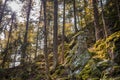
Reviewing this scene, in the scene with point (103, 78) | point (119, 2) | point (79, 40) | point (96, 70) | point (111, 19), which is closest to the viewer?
point (103, 78)

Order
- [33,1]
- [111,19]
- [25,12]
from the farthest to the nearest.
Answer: [33,1] → [25,12] → [111,19]

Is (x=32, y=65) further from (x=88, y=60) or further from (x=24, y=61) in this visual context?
(x=88, y=60)

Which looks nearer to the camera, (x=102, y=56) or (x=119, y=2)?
(x=102, y=56)

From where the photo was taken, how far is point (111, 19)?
17.5 m

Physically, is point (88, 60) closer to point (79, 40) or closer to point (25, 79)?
point (79, 40)

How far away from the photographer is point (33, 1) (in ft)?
88.7

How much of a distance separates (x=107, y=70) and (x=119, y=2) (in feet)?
26.1

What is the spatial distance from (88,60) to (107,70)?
215 cm

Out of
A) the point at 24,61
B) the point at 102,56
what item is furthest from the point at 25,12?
the point at 102,56

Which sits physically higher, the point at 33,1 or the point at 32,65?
the point at 33,1

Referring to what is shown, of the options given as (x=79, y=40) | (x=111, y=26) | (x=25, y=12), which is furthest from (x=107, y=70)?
(x=25, y=12)

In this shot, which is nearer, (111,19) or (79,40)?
(79,40)

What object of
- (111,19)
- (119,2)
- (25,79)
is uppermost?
(119,2)

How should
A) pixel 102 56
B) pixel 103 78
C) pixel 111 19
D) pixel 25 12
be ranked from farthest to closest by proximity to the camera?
pixel 25 12 → pixel 111 19 → pixel 102 56 → pixel 103 78
